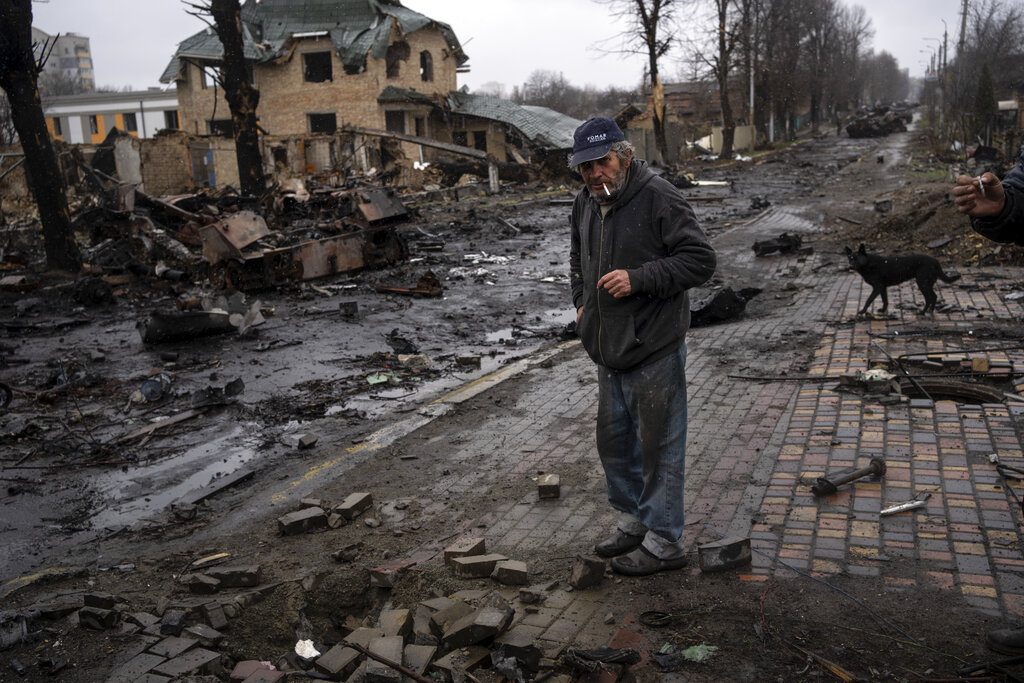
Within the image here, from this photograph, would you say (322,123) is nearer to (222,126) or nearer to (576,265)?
(222,126)

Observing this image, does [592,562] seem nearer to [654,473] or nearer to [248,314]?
[654,473]

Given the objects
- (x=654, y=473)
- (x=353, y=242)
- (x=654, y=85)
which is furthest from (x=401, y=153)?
(x=654, y=473)

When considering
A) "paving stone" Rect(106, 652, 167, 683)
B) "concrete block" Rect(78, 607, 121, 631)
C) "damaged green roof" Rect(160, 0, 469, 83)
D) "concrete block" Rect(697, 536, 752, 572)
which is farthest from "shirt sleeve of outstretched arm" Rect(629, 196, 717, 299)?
"damaged green roof" Rect(160, 0, 469, 83)

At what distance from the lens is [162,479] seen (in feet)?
21.2

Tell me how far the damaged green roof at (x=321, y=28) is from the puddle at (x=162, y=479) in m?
39.3

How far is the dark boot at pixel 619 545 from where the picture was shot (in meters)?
4.36

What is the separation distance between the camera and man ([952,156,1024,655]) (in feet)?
10.2

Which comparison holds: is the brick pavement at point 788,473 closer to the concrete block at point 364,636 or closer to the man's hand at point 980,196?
the concrete block at point 364,636

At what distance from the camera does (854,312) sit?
33.1 ft

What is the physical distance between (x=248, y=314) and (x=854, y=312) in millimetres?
7920

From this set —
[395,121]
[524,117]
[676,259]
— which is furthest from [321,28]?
[676,259]

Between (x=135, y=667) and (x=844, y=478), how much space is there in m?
3.89

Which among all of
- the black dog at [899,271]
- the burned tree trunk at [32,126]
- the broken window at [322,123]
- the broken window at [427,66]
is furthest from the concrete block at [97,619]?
the broken window at [427,66]

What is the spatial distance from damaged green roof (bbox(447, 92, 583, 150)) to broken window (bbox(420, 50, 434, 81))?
1.57 meters
